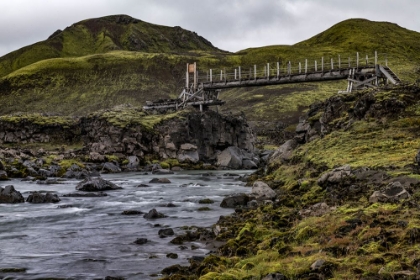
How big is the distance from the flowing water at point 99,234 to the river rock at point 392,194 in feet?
27.6

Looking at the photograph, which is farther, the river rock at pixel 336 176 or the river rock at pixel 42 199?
the river rock at pixel 42 199

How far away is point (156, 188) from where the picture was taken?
4950cm

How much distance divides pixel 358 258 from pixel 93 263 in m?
11.5

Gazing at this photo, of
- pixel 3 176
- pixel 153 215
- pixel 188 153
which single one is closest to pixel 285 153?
pixel 153 215

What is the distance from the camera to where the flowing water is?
62.6ft

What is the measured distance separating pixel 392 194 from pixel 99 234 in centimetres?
1642

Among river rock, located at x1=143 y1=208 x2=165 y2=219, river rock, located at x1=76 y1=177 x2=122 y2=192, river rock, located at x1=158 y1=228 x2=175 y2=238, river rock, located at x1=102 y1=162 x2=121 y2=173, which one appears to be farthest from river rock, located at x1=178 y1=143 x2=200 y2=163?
river rock, located at x1=158 y1=228 x2=175 y2=238

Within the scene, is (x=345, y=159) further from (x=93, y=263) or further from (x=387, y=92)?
(x=93, y=263)

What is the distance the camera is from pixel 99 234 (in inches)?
1032

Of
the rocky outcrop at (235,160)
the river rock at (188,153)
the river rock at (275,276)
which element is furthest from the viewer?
the river rock at (188,153)

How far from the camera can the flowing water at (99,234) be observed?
1908cm

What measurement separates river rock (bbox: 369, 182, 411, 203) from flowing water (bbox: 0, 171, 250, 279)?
332 inches

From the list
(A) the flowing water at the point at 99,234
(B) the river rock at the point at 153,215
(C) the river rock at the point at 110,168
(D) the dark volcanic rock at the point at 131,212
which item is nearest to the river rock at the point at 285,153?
(A) the flowing water at the point at 99,234

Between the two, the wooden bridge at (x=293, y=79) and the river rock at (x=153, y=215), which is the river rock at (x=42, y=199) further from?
the wooden bridge at (x=293, y=79)
